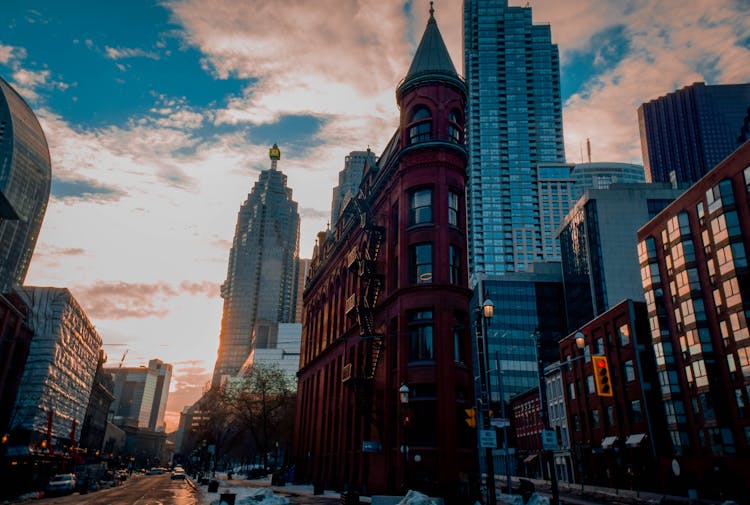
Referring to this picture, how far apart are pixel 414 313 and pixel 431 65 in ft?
64.5

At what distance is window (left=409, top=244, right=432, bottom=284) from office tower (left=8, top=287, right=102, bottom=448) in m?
51.2

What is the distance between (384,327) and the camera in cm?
4009

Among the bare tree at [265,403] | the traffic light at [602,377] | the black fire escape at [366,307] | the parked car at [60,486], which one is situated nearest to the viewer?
the traffic light at [602,377]

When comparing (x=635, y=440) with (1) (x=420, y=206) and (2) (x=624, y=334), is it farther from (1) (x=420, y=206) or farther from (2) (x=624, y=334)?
(1) (x=420, y=206)

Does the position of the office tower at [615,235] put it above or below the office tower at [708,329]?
above

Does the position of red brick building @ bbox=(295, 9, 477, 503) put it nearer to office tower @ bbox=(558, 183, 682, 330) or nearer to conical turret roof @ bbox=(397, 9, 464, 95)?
conical turret roof @ bbox=(397, 9, 464, 95)

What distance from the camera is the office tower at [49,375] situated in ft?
212

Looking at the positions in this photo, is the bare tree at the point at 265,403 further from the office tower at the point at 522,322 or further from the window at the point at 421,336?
the office tower at the point at 522,322

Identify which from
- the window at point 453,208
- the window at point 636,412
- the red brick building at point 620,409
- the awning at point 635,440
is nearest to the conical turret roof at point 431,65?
the window at point 453,208

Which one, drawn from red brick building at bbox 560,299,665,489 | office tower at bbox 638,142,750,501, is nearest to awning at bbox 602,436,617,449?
red brick building at bbox 560,299,665,489

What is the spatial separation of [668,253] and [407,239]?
39.3 metres

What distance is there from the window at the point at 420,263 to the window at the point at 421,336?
7.75 ft

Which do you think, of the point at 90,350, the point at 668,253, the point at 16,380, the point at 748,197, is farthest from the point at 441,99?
the point at 90,350

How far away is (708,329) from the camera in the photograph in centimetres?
5503
